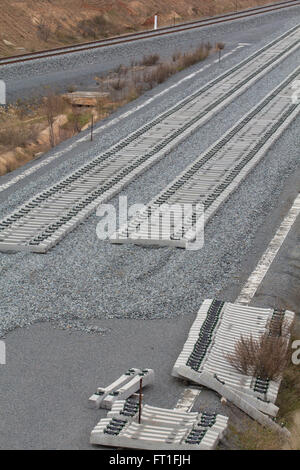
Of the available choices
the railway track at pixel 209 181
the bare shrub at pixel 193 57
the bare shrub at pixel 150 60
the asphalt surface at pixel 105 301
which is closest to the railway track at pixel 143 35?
the bare shrub at pixel 150 60

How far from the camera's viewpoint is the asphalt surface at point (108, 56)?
31375 mm

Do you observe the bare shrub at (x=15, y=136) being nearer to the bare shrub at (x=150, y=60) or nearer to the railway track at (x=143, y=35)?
the railway track at (x=143, y=35)

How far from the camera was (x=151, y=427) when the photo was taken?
973cm

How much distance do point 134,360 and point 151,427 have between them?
1.96 meters

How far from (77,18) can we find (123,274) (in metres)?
35.8

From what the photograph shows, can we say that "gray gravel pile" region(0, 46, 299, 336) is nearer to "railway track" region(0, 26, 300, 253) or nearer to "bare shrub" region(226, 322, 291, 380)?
"railway track" region(0, 26, 300, 253)

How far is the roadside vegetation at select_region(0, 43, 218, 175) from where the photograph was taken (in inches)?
928

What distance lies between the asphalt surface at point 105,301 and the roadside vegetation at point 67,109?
3.98 metres

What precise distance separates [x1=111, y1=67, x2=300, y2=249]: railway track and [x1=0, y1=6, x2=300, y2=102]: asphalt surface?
29.2 ft

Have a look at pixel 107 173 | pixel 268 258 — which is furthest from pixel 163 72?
pixel 268 258

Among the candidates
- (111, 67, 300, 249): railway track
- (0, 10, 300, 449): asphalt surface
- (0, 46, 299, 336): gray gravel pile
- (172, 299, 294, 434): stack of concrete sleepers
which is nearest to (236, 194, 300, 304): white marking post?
(0, 10, 300, 449): asphalt surface

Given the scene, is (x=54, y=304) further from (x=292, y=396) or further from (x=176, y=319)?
(x=292, y=396)
